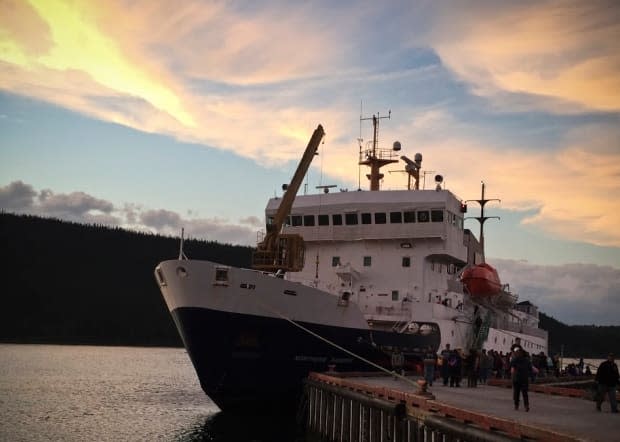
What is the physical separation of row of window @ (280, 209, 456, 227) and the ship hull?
20.1 feet

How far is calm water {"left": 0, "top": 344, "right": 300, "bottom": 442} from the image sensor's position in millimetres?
26906

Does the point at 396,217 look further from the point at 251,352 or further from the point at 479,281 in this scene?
the point at 251,352

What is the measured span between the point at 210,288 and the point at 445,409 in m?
11.7

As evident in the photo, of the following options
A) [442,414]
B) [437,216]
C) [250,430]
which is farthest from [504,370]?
[442,414]

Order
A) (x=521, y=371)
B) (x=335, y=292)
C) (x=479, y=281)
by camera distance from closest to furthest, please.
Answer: (x=521, y=371) < (x=335, y=292) < (x=479, y=281)

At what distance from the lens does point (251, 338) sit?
25922 mm

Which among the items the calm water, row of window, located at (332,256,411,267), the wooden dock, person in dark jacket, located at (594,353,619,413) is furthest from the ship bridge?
person in dark jacket, located at (594,353,619,413)

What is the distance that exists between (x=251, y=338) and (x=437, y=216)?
11.3 meters

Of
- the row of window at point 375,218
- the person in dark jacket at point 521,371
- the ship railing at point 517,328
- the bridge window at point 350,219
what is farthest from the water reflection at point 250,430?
the ship railing at point 517,328

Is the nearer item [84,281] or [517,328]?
[517,328]

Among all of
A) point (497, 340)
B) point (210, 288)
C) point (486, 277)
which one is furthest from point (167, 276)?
point (497, 340)

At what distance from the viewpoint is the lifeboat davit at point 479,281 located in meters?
35.2

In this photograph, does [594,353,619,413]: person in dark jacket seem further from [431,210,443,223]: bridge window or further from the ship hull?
[431,210,443,223]: bridge window

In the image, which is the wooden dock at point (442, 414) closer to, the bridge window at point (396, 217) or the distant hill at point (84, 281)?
the bridge window at point (396, 217)
